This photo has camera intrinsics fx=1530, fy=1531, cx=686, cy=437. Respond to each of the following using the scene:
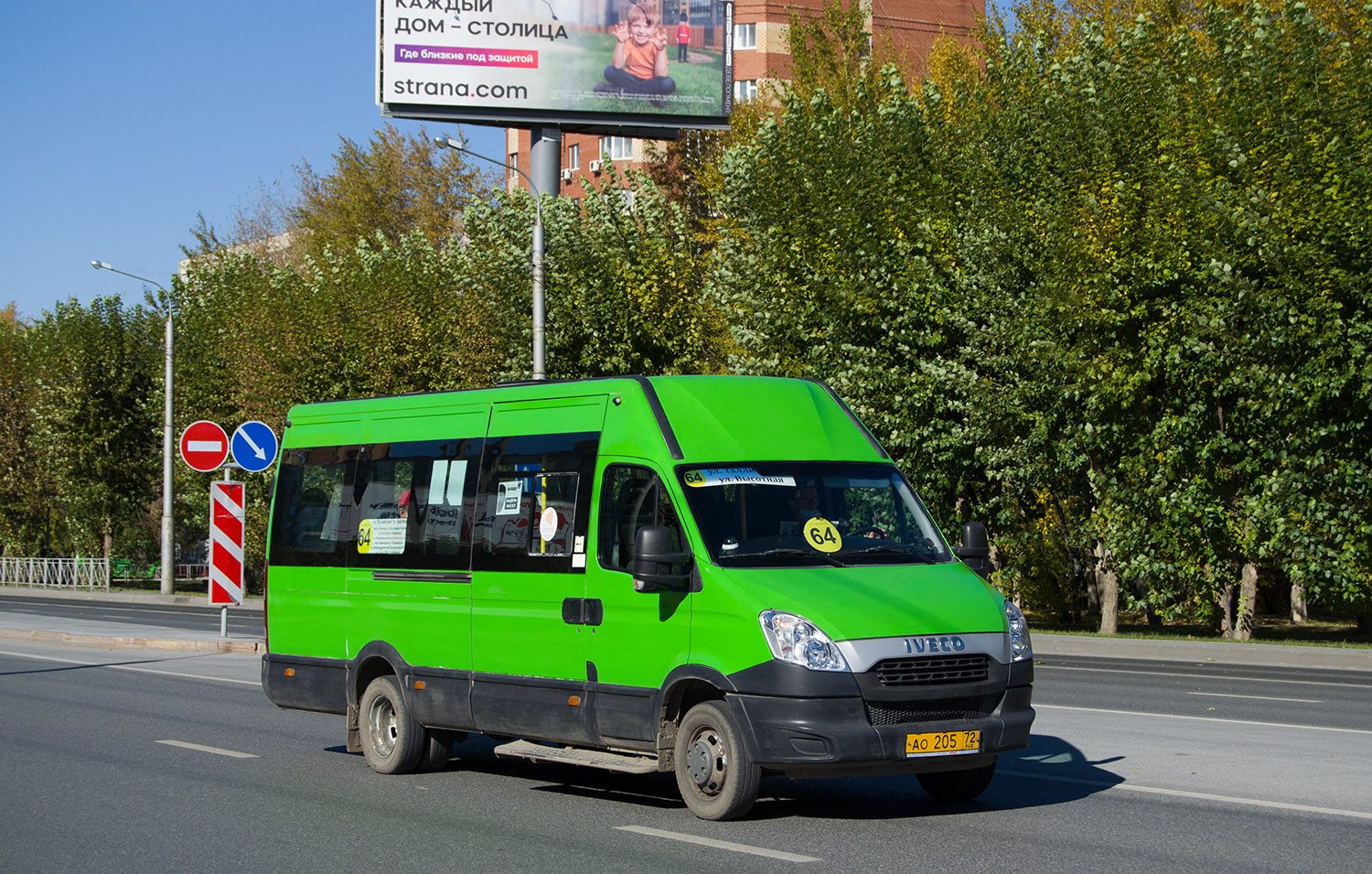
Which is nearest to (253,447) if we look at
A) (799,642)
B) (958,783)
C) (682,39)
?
(958,783)

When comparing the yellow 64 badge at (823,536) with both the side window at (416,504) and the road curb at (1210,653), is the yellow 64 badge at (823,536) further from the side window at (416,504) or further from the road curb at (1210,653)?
the road curb at (1210,653)

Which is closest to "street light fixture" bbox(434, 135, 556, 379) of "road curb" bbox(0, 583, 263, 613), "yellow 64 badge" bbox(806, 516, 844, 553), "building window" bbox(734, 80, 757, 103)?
"road curb" bbox(0, 583, 263, 613)

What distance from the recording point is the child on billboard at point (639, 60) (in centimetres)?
4753

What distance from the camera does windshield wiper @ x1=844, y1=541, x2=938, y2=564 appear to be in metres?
9.06

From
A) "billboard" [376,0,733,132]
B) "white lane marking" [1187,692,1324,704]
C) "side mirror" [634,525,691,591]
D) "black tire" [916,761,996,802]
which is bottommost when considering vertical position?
"white lane marking" [1187,692,1324,704]

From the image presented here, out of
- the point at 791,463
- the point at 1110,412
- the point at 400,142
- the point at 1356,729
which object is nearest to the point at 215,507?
the point at 791,463

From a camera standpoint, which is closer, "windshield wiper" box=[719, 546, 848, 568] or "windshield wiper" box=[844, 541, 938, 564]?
"windshield wiper" box=[719, 546, 848, 568]

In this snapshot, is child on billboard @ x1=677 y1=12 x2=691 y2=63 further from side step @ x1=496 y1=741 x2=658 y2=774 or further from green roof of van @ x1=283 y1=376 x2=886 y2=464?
side step @ x1=496 y1=741 x2=658 y2=774

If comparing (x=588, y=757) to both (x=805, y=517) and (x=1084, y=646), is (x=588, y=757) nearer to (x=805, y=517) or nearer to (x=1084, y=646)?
(x=805, y=517)

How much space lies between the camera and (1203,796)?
937 cm

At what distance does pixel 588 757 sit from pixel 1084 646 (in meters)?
17.7

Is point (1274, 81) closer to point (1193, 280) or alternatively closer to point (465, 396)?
point (1193, 280)

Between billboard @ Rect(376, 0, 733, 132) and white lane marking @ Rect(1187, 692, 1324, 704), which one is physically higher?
billboard @ Rect(376, 0, 733, 132)

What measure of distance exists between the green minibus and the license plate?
0.04 feet
